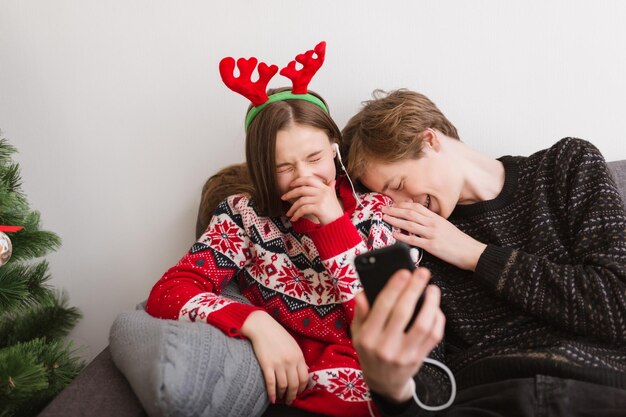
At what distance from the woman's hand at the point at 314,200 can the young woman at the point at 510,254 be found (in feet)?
0.52

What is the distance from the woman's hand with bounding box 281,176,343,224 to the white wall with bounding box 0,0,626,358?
442 millimetres

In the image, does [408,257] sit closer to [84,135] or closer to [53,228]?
[84,135]

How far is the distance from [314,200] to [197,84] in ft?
2.00

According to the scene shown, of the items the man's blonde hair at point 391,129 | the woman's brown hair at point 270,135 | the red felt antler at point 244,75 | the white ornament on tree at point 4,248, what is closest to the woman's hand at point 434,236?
the man's blonde hair at point 391,129

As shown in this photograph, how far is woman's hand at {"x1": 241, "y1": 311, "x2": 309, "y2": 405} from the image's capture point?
2.92ft

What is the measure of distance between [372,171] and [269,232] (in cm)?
27

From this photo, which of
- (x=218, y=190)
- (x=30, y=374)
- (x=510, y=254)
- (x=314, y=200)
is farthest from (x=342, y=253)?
(x=30, y=374)

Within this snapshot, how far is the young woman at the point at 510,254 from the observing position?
846mm

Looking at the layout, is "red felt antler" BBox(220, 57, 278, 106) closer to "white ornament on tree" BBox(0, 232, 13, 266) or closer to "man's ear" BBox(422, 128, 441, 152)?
"man's ear" BBox(422, 128, 441, 152)

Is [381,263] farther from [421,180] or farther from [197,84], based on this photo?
[197,84]

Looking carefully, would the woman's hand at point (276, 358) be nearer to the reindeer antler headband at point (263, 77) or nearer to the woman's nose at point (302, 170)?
the woman's nose at point (302, 170)

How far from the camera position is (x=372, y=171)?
1118mm

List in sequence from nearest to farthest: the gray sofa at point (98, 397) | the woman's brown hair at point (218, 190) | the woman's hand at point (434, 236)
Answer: the gray sofa at point (98, 397) → the woman's hand at point (434, 236) → the woman's brown hair at point (218, 190)

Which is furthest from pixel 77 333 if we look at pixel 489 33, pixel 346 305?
pixel 489 33
